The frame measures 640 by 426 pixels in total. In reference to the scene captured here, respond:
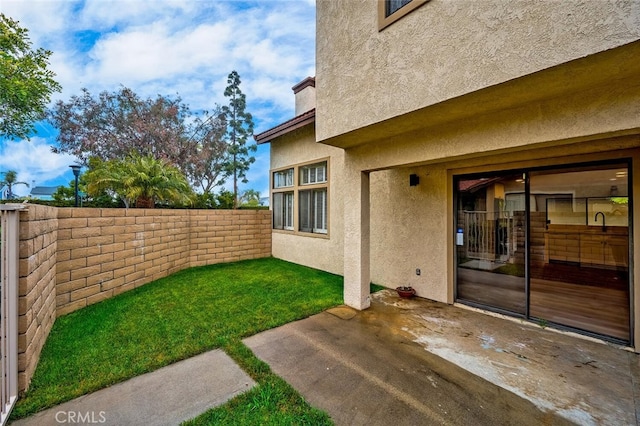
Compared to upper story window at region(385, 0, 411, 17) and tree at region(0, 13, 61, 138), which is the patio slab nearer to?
upper story window at region(385, 0, 411, 17)

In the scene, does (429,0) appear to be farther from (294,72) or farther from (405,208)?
(294,72)

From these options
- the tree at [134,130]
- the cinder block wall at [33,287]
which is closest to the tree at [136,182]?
the cinder block wall at [33,287]

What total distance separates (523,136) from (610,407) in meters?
3.02

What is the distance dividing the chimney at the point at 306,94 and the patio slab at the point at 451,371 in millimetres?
8476

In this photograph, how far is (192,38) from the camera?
16656 mm

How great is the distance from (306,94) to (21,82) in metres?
15.7

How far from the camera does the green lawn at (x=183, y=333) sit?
104 inches

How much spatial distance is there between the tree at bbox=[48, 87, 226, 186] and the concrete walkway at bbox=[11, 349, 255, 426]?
1782 centimetres

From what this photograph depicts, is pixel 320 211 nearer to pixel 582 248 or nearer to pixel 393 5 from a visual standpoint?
pixel 393 5

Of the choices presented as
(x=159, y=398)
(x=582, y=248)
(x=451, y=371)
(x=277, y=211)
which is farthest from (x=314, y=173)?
(x=582, y=248)

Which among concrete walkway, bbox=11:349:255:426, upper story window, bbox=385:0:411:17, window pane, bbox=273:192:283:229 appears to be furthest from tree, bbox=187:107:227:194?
upper story window, bbox=385:0:411:17

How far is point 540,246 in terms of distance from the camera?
6047 millimetres
